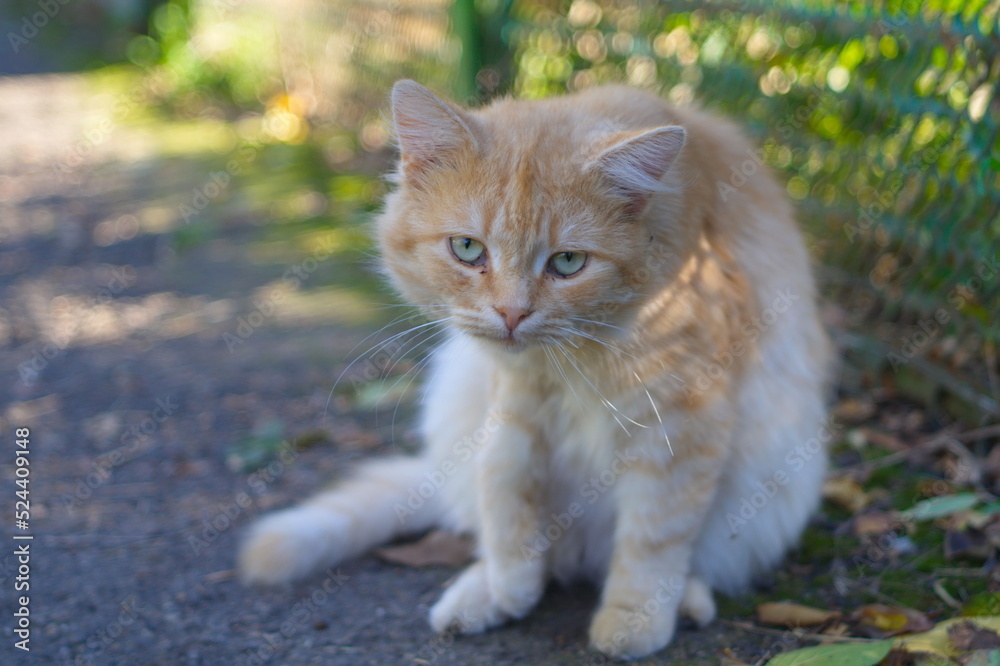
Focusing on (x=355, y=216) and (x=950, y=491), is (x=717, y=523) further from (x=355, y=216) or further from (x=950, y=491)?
(x=355, y=216)

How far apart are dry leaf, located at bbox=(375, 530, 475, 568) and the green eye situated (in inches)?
46.8

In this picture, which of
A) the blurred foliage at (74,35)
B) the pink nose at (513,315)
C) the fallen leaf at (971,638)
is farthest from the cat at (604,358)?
the blurred foliage at (74,35)

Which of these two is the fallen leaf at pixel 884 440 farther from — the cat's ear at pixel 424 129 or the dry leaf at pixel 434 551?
the cat's ear at pixel 424 129

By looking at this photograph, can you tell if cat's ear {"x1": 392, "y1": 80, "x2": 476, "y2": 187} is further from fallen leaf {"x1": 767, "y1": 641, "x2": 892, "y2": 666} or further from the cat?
fallen leaf {"x1": 767, "y1": 641, "x2": 892, "y2": 666}

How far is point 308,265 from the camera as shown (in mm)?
5320

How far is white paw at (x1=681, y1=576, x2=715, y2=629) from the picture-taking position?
2.33m

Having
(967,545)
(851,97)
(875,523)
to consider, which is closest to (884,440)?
(875,523)

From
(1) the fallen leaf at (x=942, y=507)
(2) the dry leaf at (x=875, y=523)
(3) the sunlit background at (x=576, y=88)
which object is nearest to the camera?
(1) the fallen leaf at (x=942, y=507)

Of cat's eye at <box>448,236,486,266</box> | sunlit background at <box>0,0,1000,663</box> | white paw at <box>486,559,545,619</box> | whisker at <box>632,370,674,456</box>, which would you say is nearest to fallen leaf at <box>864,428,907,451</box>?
sunlit background at <box>0,0,1000,663</box>

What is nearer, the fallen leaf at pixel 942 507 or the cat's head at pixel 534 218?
the cat's head at pixel 534 218

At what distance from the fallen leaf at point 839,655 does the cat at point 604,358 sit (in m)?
0.35

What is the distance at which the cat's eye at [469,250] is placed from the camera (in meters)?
2.00

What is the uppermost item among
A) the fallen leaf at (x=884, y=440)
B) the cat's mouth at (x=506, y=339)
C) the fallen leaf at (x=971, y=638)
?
the cat's mouth at (x=506, y=339)

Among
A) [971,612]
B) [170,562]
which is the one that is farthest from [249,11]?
[971,612]
